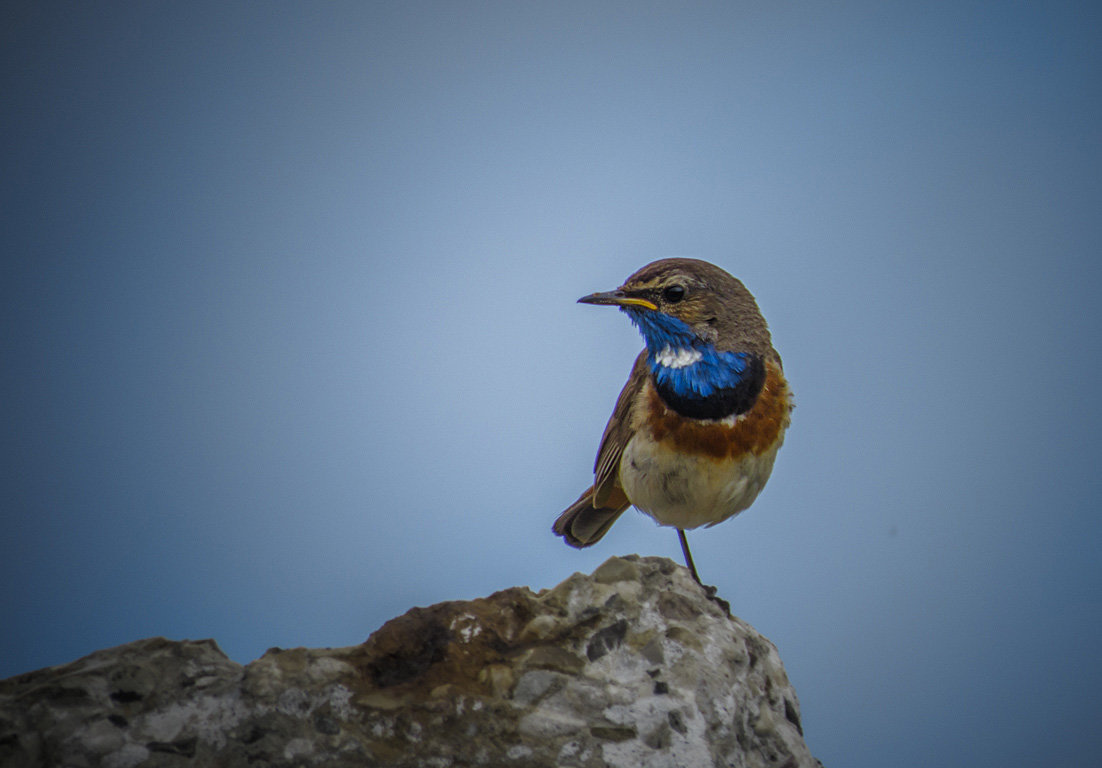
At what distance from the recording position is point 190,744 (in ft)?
8.26

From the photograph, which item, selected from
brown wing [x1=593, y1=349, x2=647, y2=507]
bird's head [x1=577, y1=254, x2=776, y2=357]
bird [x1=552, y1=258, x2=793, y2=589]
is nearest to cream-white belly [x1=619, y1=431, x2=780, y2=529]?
bird [x1=552, y1=258, x2=793, y2=589]

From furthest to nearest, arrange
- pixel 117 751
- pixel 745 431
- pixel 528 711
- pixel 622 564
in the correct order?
1. pixel 745 431
2. pixel 622 564
3. pixel 528 711
4. pixel 117 751

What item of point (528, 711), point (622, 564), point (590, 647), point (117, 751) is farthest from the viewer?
point (622, 564)

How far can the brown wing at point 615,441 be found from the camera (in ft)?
13.6

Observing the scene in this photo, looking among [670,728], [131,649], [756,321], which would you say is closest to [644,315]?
[756,321]

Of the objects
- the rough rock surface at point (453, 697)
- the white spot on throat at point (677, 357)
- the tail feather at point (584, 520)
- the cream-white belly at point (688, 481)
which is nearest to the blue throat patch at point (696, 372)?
the white spot on throat at point (677, 357)

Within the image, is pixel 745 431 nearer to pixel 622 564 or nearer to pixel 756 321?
pixel 756 321

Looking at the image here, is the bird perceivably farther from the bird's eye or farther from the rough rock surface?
the rough rock surface

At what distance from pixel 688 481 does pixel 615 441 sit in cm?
53

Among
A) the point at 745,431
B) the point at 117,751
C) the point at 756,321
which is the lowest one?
the point at 117,751

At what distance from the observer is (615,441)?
421cm

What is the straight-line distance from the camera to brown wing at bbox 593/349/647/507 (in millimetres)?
4137

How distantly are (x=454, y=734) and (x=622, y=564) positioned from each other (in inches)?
39.0

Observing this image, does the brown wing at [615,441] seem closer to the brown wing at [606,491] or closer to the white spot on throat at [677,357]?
the brown wing at [606,491]
